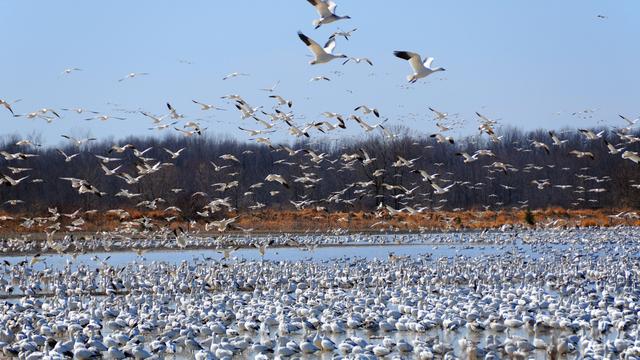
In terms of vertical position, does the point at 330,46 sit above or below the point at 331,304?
above

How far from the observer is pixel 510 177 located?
7038 centimetres

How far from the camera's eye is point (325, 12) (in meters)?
14.5

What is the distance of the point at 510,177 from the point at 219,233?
1294 inches

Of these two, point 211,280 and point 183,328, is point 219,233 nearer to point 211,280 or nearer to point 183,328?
point 211,280

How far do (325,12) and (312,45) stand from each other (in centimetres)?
91

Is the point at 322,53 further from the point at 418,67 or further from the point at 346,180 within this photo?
the point at 346,180

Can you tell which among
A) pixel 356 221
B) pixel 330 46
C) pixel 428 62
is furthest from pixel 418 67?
pixel 356 221

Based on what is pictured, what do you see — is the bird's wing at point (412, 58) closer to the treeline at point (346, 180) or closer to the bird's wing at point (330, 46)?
the bird's wing at point (330, 46)

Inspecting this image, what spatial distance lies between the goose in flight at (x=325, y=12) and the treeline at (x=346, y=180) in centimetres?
3299

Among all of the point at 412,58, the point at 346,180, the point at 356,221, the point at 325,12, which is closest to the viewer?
the point at 325,12

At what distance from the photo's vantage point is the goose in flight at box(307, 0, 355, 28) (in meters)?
14.3

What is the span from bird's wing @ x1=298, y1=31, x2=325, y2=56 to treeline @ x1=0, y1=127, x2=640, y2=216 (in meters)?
32.0

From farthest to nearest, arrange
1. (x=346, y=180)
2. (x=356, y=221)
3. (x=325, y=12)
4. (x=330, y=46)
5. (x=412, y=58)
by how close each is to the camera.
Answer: (x=346, y=180) → (x=356, y=221) → (x=330, y=46) → (x=412, y=58) → (x=325, y=12)

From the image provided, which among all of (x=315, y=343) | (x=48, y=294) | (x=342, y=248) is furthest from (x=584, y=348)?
(x=342, y=248)
